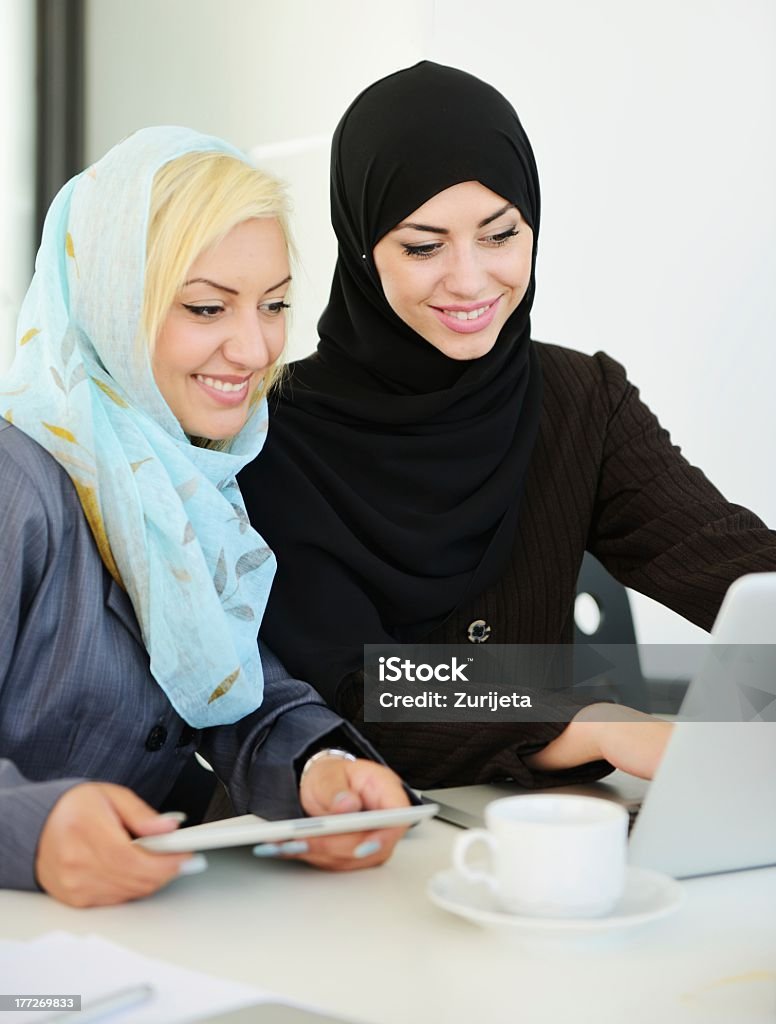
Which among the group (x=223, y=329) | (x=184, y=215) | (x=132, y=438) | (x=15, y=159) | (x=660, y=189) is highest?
(x=15, y=159)

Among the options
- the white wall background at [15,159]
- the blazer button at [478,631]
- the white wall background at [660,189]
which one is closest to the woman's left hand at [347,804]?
the blazer button at [478,631]

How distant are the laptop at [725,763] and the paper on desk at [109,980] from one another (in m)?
0.29

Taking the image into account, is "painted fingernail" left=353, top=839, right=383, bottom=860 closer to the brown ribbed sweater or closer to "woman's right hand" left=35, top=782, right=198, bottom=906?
"woman's right hand" left=35, top=782, right=198, bottom=906

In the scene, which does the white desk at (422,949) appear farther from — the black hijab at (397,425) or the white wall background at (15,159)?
the white wall background at (15,159)

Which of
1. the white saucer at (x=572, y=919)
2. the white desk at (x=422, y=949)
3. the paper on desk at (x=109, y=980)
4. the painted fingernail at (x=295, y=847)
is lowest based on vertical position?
the white desk at (x=422, y=949)

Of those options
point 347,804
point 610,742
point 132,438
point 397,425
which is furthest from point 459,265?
point 347,804

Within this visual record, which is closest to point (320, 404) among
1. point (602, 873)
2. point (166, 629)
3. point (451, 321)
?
point (451, 321)

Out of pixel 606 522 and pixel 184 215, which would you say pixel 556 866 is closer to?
pixel 184 215

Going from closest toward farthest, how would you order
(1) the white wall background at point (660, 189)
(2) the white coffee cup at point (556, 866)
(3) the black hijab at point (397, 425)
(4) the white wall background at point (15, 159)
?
(2) the white coffee cup at point (556, 866)
(3) the black hijab at point (397, 425)
(1) the white wall background at point (660, 189)
(4) the white wall background at point (15, 159)

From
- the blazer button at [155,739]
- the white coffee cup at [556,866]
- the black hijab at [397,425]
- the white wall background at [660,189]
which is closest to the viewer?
the white coffee cup at [556,866]

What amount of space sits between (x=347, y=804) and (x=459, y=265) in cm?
75

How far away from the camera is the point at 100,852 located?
78 cm

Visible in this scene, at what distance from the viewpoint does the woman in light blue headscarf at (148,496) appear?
1062 millimetres

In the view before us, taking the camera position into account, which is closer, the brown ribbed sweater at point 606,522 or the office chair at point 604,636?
the brown ribbed sweater at point 606,522
